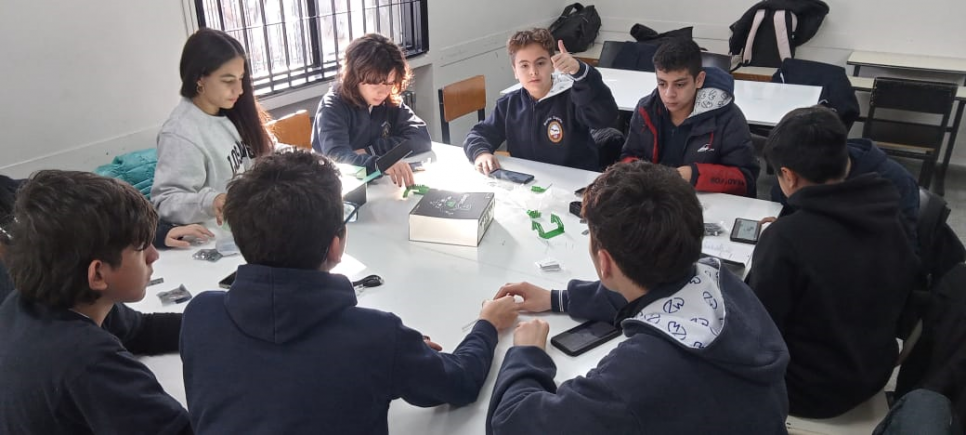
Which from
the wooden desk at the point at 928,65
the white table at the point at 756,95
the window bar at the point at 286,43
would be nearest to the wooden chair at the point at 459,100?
the white table at the point at 756,95

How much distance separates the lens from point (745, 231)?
78.6 inches

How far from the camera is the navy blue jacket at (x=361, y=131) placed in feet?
8.48

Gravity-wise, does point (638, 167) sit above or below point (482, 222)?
above

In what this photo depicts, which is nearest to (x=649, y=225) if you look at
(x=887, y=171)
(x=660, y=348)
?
(x=660, y=348)

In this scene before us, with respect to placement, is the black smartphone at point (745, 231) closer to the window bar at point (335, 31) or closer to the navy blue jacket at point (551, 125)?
the navy blue jacket at point (551, 125)

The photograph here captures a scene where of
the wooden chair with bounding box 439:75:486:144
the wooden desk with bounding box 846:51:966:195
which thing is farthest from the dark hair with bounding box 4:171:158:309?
the wooden desk with bounding box 846:51:966:195

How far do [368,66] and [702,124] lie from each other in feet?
4.15

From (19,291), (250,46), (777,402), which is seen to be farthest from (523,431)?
(250,46)

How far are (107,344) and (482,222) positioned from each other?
107 centimetres

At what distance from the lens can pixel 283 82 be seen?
3514 millimetres

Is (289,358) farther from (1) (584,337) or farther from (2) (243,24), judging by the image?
(2) (243,24)

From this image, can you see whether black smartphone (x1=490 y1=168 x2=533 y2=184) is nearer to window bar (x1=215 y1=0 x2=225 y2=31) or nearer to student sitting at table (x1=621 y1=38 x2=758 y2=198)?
student sitting at table (x1=621 y1=38 x2=758 y2=198)

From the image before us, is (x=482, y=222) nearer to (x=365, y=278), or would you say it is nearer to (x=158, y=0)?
(x=365, y=278)

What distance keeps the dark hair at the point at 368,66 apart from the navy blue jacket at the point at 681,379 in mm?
1718
